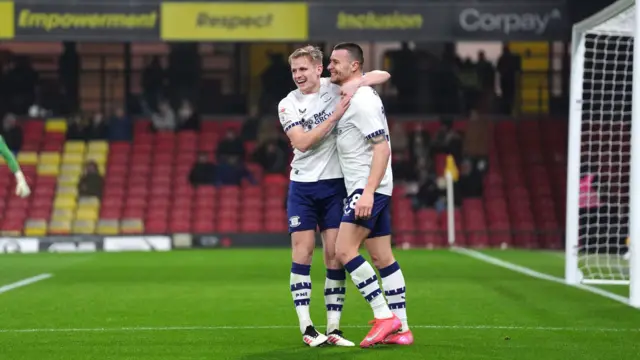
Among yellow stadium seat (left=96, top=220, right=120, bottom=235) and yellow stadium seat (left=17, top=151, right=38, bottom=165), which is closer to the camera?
yellow stadium seat (left=96, top=220, right=120, bottom=235)

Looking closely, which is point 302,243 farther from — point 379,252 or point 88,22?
point 88,22

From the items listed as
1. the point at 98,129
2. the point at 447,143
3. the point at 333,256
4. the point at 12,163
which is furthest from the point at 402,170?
the point at 333,256

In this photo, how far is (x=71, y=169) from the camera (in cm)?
2925

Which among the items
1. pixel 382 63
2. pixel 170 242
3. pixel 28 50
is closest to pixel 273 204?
pixel 170 242

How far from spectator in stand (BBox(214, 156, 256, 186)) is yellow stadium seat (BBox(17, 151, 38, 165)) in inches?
179

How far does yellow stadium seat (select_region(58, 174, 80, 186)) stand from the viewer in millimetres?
28891

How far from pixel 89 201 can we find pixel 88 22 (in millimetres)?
4408

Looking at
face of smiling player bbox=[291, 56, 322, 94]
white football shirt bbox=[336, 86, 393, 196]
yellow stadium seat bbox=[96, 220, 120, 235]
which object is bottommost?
yellow stadium seat bbox=[96, 220, 120, 235]

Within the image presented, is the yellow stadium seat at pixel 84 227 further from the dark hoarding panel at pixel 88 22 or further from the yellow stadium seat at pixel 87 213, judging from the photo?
the dark hoarding panel at pixel 88 22

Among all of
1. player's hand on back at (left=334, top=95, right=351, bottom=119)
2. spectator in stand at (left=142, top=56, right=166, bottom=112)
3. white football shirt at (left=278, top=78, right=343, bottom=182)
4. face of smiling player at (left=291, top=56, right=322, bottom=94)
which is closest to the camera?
player's hand on back at (left=334, top=95, right=351, bottom=119)

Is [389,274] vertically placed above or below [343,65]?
below

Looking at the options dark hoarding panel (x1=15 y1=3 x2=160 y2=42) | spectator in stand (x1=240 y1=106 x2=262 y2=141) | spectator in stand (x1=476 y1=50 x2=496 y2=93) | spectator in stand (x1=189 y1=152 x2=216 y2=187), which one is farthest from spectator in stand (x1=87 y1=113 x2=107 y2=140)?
spectator in stand (x1=476 y1=50 x2=496 y2=93)

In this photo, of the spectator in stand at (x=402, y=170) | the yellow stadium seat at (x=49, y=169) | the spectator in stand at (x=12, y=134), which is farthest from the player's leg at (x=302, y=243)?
the spectator in stand at (x=12, y=134)

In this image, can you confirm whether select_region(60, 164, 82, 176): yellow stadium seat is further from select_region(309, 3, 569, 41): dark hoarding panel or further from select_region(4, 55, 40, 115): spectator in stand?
select_region(309, 3, 569, 41): dark hoarding panel
